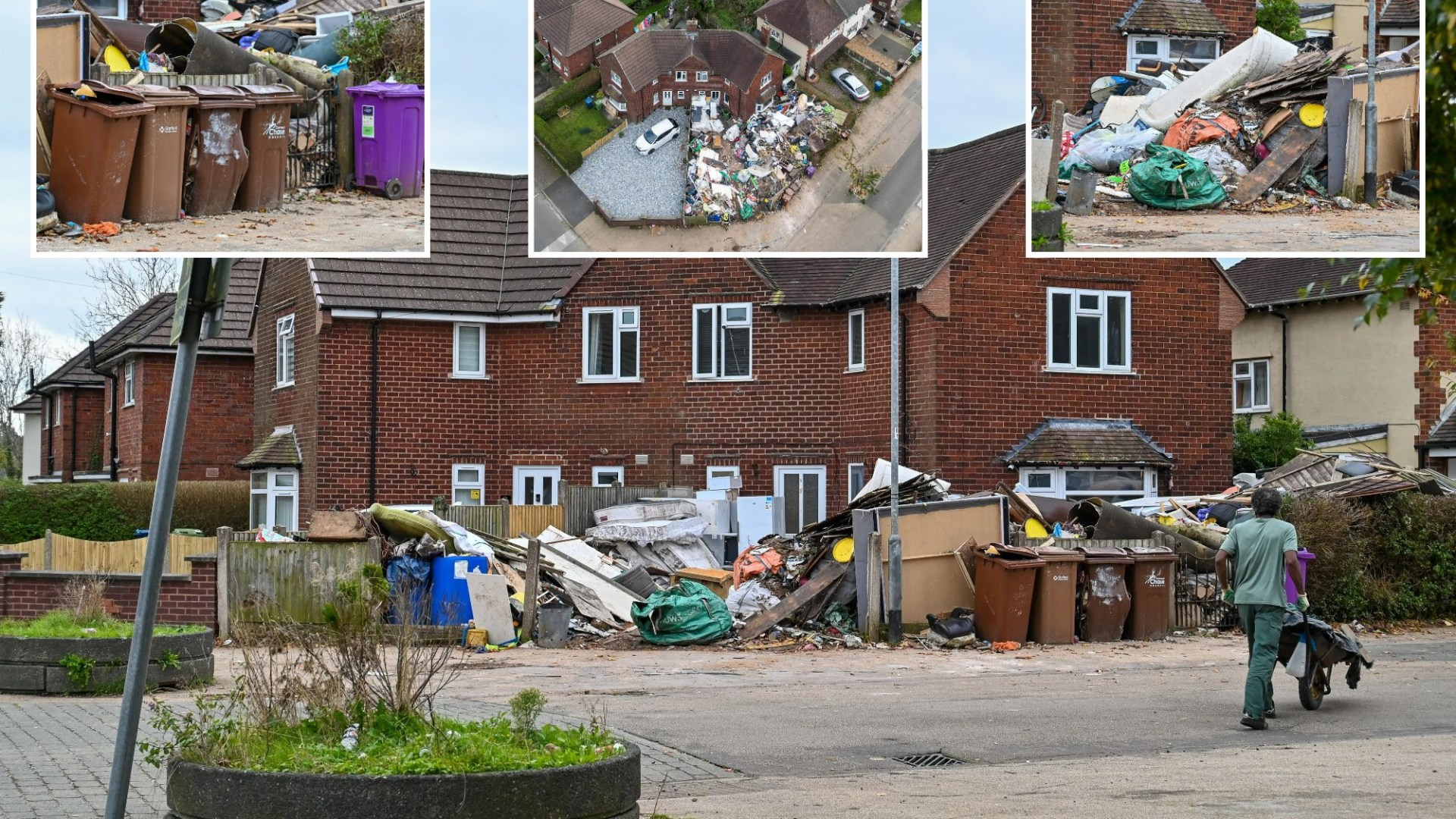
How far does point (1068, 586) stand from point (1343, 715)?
706 centimetres

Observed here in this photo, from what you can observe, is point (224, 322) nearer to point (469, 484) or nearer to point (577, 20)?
point (469, 484)

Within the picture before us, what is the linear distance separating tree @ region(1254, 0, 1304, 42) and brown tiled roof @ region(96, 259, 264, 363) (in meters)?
22.3

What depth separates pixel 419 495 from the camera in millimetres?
29547


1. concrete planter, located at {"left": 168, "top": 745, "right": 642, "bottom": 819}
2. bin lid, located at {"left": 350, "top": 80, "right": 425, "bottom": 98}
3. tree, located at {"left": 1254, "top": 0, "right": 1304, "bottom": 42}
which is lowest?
concrete planter, located at {"left": 168, "top": 745, "right": 642, "bottom": 819}

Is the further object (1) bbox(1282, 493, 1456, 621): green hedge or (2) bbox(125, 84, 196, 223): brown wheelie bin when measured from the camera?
(1) bbox(1282, 493, 1456, 621): green hedge

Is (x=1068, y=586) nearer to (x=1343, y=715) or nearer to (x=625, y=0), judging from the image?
(x=1343, y=715)

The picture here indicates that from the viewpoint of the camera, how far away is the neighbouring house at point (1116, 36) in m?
15.8

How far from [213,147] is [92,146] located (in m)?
0.79

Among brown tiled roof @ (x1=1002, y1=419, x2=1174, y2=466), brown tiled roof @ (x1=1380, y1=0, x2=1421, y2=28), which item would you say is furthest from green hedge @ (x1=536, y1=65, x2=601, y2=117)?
brown tiled roof @ (x1=1002, y1=419, x2=1174, y2=466)

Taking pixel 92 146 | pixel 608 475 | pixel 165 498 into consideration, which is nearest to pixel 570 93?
pixel 92 146

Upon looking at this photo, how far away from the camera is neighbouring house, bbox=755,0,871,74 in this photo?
11.8 m

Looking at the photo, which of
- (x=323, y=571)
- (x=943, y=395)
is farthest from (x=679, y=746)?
(x=943, y=395)

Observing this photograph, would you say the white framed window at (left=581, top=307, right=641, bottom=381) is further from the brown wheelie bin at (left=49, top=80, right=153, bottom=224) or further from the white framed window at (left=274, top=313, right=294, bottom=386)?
the brown wheelie bin at (left=49, top=80, right=153, bottom=224)

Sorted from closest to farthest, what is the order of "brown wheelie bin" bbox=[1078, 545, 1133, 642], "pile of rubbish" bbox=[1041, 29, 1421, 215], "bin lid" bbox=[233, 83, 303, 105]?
1. "bin lid" bbox=[233, 83, 303, 105]
2. "pile of rubbish" bbox=[1041, 29, 1421, 215]
3. "brown wheelie bin" bbox=[1078, 545, 1133, 642]
